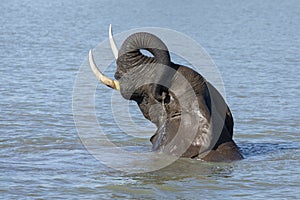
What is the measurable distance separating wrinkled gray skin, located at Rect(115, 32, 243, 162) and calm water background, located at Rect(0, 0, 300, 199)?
0.67ft

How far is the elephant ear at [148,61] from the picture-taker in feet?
31.1

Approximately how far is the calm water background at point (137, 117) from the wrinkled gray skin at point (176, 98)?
21cm

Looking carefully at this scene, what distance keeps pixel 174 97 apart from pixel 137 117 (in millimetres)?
4045

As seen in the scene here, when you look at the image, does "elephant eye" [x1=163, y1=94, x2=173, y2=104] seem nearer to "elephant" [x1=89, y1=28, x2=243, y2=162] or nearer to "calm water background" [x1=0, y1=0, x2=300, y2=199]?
"elephant" [x1=89, y1=28, x2=243, y2=162]

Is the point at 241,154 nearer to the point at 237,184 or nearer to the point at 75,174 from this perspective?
the point at 237,184

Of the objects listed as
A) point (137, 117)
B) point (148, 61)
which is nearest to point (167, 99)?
point (148, 61)

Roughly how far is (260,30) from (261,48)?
714cm

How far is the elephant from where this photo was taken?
9.56 meters

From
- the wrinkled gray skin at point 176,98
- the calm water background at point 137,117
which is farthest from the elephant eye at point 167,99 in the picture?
the calm water background at point 137,117

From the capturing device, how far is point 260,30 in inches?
1243

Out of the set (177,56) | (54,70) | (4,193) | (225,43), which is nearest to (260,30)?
(225,43)

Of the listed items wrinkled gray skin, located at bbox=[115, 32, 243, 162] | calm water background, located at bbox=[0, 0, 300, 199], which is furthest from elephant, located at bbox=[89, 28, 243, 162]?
calm water background, located at bbox=[0, 0, 300, 199]

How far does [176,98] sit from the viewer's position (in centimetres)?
973

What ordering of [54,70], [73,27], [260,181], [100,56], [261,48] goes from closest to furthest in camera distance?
[260,181] < [54,70] < [100,56] < [261,48] < [73,27]
